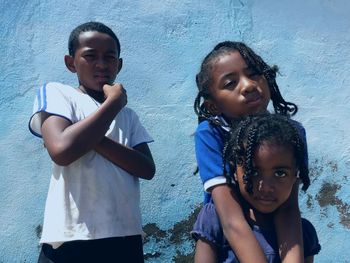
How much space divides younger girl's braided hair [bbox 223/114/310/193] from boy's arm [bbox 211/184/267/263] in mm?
64

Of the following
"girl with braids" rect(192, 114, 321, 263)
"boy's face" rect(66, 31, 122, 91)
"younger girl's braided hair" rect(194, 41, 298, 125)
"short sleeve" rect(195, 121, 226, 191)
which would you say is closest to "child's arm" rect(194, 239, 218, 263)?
"girl with braids" rect(192, 114, 321, 263)

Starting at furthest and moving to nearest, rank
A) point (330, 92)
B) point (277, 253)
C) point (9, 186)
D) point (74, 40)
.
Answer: point (330, 92) → point (9, 186) → point (74, 40) → point (277, 253)

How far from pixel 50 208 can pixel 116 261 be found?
0.32 meters

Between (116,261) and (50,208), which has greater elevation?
(50,208)

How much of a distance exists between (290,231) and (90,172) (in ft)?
2.53

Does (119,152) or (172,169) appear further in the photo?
Answer: (172,169)

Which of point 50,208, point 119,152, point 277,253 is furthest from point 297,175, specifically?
point 50,208

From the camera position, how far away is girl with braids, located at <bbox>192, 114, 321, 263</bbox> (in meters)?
2.13

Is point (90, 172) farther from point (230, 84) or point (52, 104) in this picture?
point (230, 84)

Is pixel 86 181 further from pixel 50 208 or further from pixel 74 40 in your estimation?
pixel 74 40

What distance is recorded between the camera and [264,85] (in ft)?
7.64

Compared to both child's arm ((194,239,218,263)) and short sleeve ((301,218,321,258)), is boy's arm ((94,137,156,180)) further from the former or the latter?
short sleeve ((301,218,321,258))

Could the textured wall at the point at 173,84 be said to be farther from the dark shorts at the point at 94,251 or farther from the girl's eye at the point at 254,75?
the girl's eye at the point at 254,75

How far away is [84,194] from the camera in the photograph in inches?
94.2
